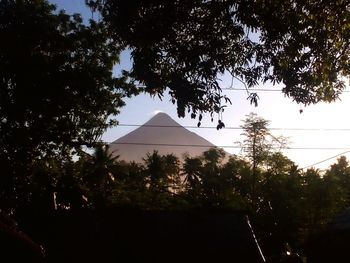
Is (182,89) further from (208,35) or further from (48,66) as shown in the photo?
(48,66)

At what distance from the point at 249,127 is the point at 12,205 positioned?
24.3 metres

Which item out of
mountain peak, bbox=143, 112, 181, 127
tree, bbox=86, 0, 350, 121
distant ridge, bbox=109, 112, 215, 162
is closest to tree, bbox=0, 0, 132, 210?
tree, bbox=86, 0, 350, 121

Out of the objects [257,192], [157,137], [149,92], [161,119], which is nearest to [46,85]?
[149,92]

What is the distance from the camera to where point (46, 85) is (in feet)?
61.0

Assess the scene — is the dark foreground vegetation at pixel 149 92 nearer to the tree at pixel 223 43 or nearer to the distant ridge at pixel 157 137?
the tree at pixel 223 43

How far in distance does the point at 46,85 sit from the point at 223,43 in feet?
42.0

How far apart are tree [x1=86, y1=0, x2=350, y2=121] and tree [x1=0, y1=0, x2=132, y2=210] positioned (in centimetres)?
1092

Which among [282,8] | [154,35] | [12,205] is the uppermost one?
[282,8]

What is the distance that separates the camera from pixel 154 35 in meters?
7.51

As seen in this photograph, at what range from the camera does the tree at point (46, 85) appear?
59.7 ft

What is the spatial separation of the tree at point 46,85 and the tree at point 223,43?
1092 cm

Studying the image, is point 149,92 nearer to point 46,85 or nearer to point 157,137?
point 46,85

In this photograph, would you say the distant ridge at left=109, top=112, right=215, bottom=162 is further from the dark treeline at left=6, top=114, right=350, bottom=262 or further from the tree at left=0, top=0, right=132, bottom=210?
the tree at left=0, top=0, right=132, bottom=210

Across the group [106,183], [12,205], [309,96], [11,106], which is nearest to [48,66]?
[11,106]
